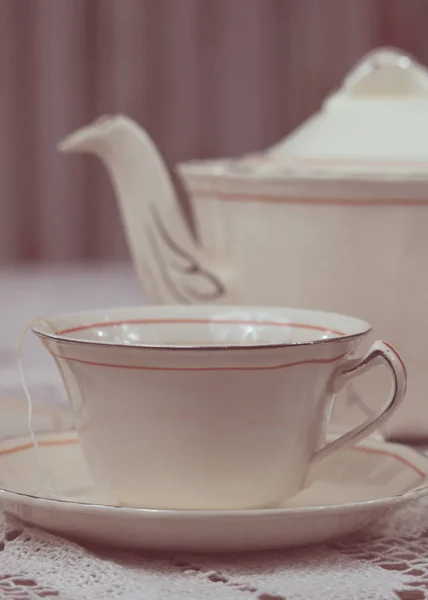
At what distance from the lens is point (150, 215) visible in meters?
0.67

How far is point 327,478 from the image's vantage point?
459 mm

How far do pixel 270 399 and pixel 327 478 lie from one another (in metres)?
0.08

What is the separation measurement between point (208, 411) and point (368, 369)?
6 cm

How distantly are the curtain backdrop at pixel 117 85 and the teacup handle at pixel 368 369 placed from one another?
1609 mm

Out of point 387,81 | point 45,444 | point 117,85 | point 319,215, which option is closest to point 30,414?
point 45,444

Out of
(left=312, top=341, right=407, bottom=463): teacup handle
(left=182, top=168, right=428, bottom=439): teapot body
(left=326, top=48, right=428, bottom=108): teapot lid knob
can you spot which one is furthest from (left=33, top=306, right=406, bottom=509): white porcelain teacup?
(left=326, top=48, right=428, bottom=108): teapot lid knob

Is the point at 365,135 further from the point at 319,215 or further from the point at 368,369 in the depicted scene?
the point at 368,369

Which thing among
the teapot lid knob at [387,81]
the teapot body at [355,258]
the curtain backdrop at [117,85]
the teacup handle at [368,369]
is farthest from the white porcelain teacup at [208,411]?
the curtain backdrop at [117,85]

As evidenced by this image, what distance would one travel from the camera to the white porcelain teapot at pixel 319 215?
23.0 inches

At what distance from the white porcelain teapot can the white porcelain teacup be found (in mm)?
167

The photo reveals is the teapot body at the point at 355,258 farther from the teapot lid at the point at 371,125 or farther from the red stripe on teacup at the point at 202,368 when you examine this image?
the red stripe on teacup at the point at 202,368

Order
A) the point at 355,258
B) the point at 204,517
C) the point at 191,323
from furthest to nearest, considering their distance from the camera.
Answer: the point at 355,258
the point at 191,323
the point at 204,517

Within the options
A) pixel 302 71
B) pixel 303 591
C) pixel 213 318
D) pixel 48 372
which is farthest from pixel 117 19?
pixel 303 591

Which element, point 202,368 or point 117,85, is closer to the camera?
point 202,368
